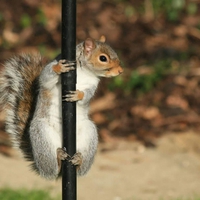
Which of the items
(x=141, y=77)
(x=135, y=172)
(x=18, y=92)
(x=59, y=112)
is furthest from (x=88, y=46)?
(x=141, y=77)

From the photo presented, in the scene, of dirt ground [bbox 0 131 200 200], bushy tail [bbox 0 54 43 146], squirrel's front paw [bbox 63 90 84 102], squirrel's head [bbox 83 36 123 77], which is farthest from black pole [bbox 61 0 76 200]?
dirt ground [bbox 0 131 200 200]

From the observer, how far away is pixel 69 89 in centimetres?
300

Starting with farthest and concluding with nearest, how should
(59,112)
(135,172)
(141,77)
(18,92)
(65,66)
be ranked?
(141,77), (135,172), (18,92), (59,112), (65,66)

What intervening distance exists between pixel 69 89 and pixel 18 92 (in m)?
0.73

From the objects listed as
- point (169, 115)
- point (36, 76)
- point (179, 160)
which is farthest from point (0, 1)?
point (36, 76)

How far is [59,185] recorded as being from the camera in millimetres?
4703

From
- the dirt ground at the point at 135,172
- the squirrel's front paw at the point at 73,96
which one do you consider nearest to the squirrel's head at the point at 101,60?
the squirrel's front paw at the point at 73,96

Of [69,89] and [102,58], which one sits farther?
[102,58]

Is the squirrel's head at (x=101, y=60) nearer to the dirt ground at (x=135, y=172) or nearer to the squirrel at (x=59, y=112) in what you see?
the squirrel at (x=59, y=112)

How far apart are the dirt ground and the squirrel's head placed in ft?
4.52

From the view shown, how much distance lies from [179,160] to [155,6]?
345 centimetres

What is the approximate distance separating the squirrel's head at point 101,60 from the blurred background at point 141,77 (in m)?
1.42

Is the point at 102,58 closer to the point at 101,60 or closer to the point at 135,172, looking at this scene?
the point at 101,60

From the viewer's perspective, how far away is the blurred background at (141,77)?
5277 millimetres
